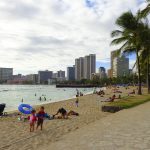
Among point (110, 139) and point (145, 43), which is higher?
point (145, 43)

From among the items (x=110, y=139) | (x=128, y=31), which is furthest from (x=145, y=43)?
(x=110, y=139)

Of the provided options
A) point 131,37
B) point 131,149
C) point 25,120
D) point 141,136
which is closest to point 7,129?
point 25,120

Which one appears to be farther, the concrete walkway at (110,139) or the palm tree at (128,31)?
the palm tree at (128,31)

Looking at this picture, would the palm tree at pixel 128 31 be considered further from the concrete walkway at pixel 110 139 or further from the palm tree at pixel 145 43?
the concrete walkway at pixel 110 139

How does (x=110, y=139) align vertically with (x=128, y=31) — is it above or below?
below

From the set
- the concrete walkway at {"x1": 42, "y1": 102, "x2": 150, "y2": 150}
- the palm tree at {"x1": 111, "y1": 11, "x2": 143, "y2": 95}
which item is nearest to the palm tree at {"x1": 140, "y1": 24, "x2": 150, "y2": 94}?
the palm tree at {"x1": 111, "y1": 11, "x2": 143, "y2": 95}

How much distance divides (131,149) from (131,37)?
33.7 meters

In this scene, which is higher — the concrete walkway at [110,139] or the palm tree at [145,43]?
the palm tree at [145,43]

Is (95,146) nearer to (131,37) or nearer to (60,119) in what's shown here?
(60,119)

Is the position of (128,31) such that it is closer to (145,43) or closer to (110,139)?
(145,43)

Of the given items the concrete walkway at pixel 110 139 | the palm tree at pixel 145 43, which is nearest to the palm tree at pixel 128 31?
the palm tree at pixel 145 43

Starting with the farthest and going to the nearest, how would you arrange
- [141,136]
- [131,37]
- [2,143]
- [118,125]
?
[131,37] → [118,125] → [2,143] → [141,136]

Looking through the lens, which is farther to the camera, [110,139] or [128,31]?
[128,31]

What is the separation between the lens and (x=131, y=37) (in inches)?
1639
